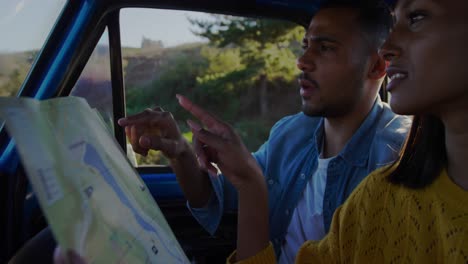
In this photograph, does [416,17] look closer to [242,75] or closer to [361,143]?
[361,143]

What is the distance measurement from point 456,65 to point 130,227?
2.57ft

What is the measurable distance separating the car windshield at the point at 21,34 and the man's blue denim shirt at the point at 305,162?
84 centimetres

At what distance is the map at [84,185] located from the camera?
60 centimetres

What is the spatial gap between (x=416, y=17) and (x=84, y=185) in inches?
35.4

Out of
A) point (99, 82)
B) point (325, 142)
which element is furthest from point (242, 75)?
point (325, 142)

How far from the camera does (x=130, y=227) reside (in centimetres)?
76

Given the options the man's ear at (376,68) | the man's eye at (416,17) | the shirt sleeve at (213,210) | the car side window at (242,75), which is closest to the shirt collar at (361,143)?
the man's ear at (376,68)

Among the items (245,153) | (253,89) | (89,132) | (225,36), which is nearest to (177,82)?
(225,36)

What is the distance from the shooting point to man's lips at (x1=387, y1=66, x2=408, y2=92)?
1.12m

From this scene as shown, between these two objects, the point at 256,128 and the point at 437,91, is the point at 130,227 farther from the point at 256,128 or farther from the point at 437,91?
the point at 256,128

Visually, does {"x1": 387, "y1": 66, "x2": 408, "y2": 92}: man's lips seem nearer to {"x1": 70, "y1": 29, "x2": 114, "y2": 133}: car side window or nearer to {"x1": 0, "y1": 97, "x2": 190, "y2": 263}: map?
{"x1": 0, "y1": 97, "x2": 190, "y2": 263}: map

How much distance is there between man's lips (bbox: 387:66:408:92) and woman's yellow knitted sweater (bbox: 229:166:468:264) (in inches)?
10.2

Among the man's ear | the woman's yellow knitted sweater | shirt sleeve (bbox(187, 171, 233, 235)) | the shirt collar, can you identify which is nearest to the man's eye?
the woman's yellow knitted sweater

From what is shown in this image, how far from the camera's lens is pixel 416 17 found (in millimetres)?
1154
